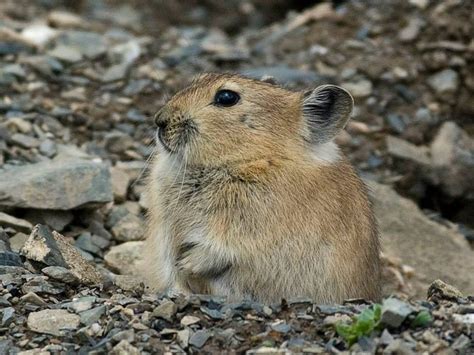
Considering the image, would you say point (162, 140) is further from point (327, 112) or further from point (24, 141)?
point (24, 141)

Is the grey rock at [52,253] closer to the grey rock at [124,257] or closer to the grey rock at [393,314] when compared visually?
the grey rock at [124,257]

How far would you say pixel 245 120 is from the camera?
6.71 metres

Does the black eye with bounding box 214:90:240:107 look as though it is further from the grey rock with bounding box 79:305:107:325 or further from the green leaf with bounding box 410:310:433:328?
the green leaf with bounding box 410:310:433:328

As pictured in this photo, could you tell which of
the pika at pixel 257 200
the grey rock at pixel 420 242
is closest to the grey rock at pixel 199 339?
the pika at pixel 257 200

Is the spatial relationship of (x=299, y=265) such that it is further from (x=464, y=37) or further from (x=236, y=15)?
(x=236, y=15)

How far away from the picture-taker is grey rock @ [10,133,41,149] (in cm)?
903

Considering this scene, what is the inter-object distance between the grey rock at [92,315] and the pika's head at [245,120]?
132cm

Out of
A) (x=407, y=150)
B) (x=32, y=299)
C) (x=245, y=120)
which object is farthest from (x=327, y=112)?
(x=407, y=150)

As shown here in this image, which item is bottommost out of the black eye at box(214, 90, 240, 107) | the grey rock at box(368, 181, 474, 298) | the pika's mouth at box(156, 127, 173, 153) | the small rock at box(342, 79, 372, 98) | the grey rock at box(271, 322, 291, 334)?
the grey rock at box(368, 181, 474, 298)

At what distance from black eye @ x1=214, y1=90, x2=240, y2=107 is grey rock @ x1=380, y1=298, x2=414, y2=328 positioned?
2.10 metres

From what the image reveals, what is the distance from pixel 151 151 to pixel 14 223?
4.50ft

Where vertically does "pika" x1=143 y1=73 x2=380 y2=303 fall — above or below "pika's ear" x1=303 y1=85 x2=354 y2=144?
below

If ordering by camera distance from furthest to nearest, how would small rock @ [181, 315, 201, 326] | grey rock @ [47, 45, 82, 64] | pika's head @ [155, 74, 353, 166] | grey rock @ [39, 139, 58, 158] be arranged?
grey rock @ [47, 45, 82, 64]
grey rock @ [39, 139, 58, 158]
pika's head @ [155, 74, 353, 166]
small rock @ [181, 315, 201, 326]

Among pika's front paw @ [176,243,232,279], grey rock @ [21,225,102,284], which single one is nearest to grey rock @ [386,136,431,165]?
pika's front paw @ [176,243,232,279]
